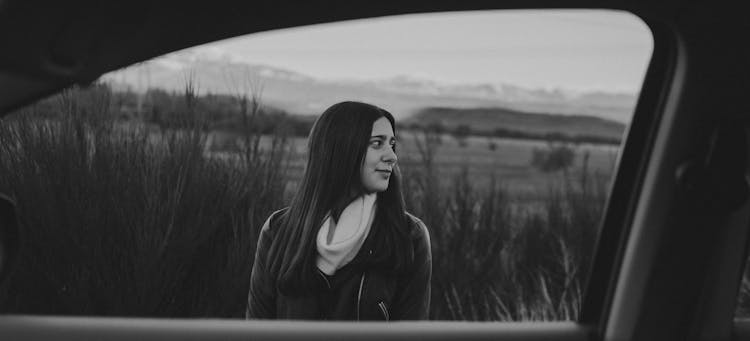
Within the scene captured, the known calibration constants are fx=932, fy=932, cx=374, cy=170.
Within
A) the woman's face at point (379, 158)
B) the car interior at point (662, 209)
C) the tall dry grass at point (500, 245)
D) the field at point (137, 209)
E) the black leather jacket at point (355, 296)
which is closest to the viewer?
the car interior at point (662, 209)

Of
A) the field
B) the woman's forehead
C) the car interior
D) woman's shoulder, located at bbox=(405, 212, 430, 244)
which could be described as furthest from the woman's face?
the field

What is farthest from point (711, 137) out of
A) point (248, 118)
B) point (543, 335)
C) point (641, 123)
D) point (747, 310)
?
point (248, 118)

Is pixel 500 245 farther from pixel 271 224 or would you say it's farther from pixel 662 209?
pixel 662 209

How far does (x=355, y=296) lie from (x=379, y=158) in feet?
1.14

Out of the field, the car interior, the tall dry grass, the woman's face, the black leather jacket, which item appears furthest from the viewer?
the tall dry grass

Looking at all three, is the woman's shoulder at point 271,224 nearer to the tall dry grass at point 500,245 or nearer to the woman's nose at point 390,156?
the woman's nose at point 390,156

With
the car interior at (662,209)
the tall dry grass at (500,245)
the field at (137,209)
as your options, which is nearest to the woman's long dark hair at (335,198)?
the car interior at (662,209)

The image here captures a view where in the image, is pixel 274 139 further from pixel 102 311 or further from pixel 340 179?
pixel 340 179

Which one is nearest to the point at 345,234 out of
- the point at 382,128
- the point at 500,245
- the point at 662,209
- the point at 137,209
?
the point at 382,128

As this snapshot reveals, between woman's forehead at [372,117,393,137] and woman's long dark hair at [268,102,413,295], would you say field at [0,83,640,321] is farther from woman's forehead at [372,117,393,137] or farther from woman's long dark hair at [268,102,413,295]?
woman's forehead at [372,117,393,137]

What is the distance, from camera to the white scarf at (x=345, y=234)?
207cm

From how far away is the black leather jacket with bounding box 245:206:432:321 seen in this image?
2.02m

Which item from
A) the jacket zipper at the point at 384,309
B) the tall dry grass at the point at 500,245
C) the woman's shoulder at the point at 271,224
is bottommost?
the tall dry grass at the point at 500,245

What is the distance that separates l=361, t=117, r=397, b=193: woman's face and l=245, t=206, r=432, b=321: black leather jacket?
149mm
